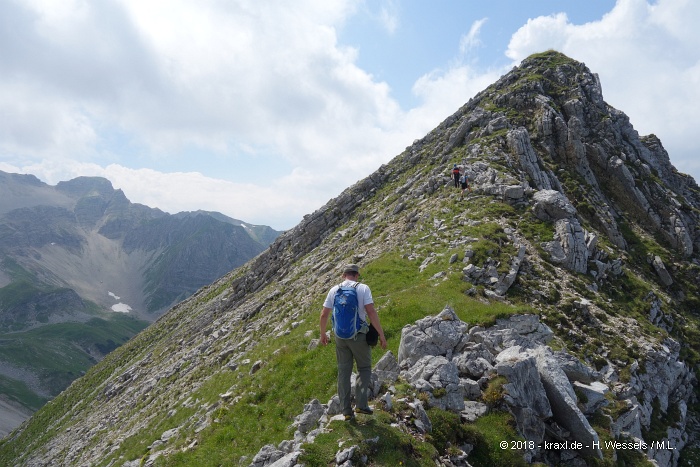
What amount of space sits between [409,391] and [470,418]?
2113 millimetres

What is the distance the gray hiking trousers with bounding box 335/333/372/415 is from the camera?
11.8m

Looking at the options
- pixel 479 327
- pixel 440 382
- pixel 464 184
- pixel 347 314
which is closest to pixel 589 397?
pixel 479 327

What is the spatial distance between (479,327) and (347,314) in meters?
9.59

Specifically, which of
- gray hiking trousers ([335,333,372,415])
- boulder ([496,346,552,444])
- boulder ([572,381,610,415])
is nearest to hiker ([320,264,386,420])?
gray hiking trousers ([335,333,372,415])

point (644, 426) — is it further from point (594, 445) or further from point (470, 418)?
point (470, 418)

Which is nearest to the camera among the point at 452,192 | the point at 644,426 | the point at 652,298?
the point at 644,426

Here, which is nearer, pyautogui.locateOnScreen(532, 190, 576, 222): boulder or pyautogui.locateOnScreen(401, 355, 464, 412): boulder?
pyautogui.locateOnScreen(401, 355, 464, 412): boulder

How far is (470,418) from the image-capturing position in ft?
40.7

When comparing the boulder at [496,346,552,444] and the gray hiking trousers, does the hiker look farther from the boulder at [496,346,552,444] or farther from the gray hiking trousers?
the boulder at [496,346,552,444]

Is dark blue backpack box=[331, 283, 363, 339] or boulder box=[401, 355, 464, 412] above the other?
dark blue backpack box=[331, 283, 363, 339]

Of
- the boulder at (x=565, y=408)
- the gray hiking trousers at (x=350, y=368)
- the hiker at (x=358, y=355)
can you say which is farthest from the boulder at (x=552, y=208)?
the gray hiking trousers at (x=350, y=368)

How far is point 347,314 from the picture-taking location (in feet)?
38.5

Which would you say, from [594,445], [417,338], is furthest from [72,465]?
[594,445]

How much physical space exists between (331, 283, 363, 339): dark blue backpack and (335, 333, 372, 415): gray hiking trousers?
1.02 feet
